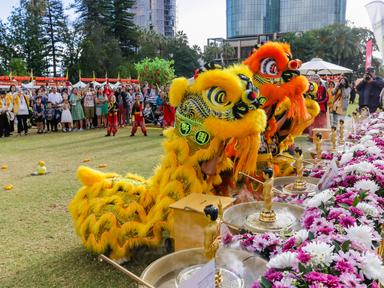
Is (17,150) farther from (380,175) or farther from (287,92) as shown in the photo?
(380,175)

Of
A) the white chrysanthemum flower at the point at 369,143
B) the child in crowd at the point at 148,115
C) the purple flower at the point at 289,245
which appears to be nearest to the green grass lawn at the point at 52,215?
the purple flower at the point at 289,245

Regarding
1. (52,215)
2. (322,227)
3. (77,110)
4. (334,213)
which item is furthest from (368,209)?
(77,110)

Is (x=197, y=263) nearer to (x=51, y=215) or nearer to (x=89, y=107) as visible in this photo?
(x=51, y=215)

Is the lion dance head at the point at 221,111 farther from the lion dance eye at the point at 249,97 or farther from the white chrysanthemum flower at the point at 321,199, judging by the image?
the white chrysanthemum flower at the point at 321,199

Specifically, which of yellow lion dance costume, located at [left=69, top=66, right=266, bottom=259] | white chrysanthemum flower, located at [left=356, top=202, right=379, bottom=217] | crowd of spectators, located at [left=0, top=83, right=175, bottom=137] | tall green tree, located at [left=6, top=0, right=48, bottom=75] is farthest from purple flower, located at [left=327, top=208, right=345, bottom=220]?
Answer: tall green tree, located at [left=6, top=0, right=48, bottom=75]

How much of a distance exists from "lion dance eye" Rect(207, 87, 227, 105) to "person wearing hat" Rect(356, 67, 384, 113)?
664 cm

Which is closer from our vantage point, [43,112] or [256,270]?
[256,270]

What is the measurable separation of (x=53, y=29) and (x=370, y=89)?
3943 cm

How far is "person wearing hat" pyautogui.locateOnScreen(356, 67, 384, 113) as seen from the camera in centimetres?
829

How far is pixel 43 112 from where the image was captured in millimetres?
12438

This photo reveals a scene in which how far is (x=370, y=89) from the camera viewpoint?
27.5 ft

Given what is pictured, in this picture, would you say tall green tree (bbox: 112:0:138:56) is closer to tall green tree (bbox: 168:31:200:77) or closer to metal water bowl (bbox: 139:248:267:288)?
tall green tree (bbox: 168:31:200:77)

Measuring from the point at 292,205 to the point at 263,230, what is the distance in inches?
18.1

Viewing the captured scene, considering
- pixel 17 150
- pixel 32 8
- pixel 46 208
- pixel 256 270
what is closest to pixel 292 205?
pixel 256 270
